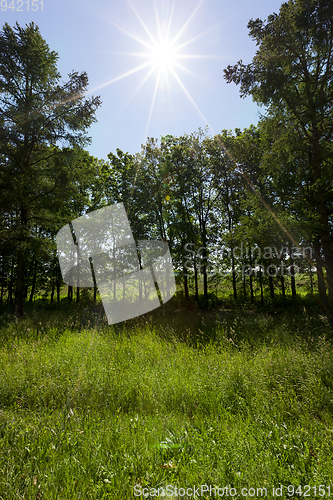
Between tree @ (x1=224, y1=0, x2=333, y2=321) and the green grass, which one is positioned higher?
tree @ (x1=224, y1=0, x2=333, y2=321)

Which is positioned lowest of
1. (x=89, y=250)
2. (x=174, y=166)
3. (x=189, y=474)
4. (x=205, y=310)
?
(x=205, y=310)

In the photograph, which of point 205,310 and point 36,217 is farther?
point 205,310

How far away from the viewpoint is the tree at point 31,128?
9.87m

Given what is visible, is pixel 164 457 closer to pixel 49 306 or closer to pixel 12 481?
pixel 12 481

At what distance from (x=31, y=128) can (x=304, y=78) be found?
38.5 feet

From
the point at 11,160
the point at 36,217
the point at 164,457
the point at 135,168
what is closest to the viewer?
the point at 164,457

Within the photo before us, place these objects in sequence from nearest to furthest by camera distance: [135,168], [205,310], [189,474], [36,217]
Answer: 1. [189,474]
2. [36,217]
3. [205,310]
4. [135,168]

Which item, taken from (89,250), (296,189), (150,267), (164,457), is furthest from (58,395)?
(89,250)

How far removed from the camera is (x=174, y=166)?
18859mm

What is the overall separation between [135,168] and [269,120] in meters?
12.6

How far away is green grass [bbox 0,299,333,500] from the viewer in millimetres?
2059

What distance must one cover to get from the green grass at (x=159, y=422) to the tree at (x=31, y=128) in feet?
23.6

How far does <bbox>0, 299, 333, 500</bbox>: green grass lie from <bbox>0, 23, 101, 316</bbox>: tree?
7.19 metres

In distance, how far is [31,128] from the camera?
32.9 feet
